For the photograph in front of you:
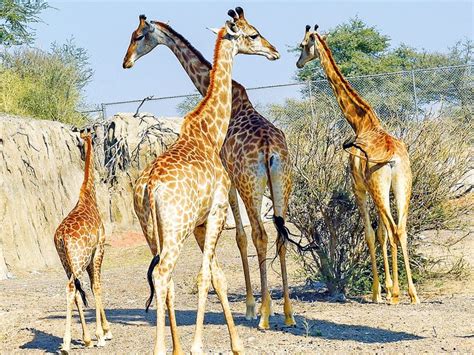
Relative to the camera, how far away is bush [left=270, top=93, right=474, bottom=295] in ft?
36.9

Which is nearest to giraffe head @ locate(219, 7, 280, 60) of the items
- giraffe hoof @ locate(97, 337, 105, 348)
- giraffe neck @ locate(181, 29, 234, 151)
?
giraffe neck @ locate(181, 29, 234, 151)

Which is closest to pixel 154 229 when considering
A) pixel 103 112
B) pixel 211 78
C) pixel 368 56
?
pixel 211 78

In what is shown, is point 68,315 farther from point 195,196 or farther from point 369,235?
point 369,235

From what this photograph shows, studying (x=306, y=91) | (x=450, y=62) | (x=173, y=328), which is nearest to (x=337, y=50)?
(x=450, y=62)

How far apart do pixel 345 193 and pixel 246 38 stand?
11.2ft

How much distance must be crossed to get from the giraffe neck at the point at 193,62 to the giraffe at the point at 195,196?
4.08 ft

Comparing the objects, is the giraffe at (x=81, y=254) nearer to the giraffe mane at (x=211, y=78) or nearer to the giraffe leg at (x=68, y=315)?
the giraffe leg at (x=68, y=315)

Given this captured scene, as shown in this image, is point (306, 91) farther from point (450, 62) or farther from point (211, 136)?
point (450, 62)

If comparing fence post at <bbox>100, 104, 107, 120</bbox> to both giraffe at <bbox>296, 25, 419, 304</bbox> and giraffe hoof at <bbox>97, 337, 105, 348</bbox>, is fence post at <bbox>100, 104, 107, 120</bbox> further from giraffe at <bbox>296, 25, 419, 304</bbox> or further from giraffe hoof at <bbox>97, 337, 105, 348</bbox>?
giraffe hoof at <bbox>97, 337, 105, 348</bbox>

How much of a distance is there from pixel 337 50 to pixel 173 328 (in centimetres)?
3053

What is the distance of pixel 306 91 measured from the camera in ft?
68.7

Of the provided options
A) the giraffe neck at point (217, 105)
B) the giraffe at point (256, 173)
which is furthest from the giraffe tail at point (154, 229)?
the giraffe at point (256, 173)

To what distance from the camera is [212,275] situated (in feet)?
24.5

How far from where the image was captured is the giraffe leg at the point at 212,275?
7.20 meters
